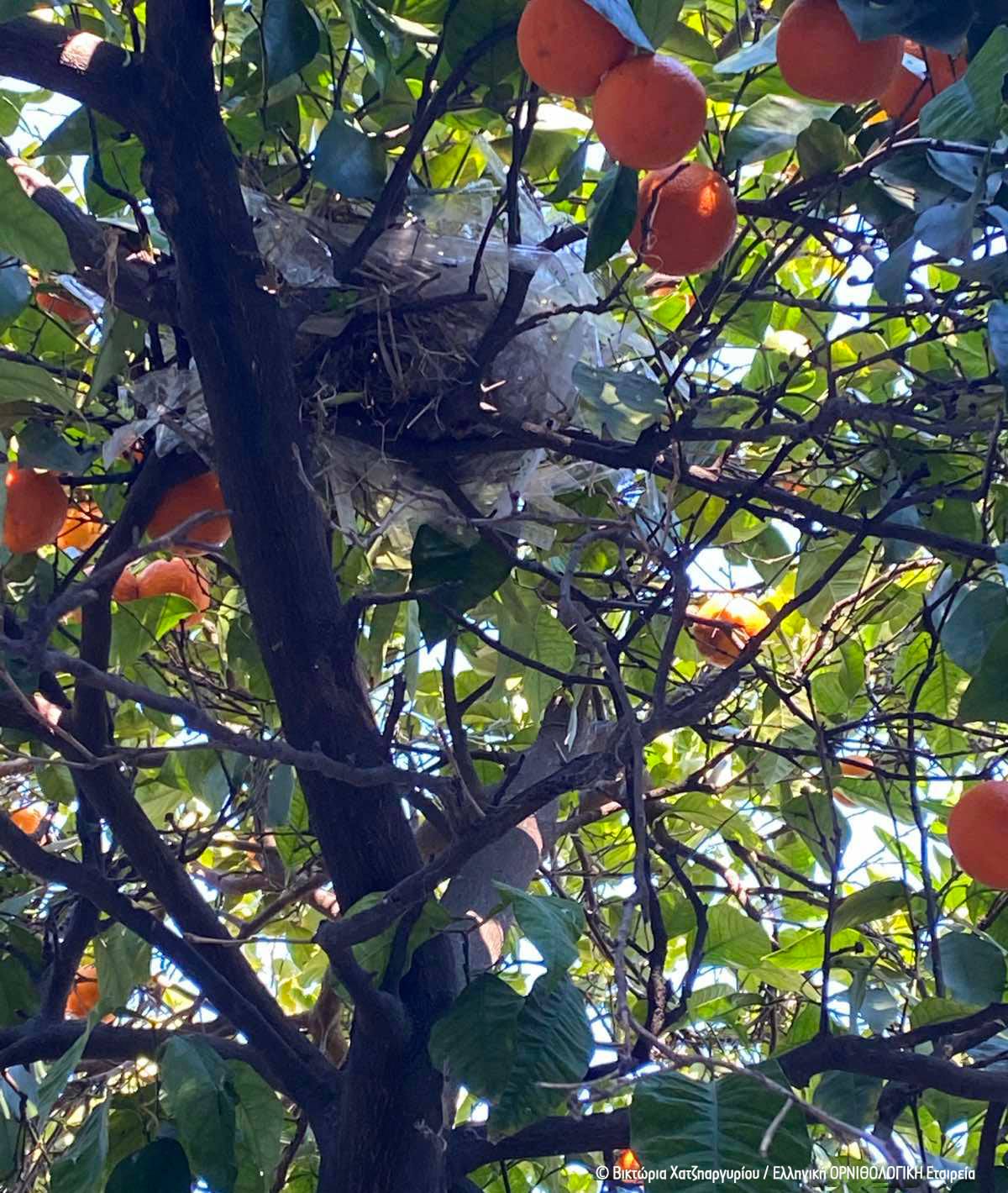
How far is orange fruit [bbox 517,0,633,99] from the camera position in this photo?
3.09ft

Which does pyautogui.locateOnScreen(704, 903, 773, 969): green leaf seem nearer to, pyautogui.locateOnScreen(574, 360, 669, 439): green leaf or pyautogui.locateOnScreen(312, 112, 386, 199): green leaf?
pyautogui.locateOnScreen(574, 360, 669, 439): green leaf

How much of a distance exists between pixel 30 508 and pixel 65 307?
29 cm

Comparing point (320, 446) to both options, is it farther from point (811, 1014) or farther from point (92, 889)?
point (811, 1014)

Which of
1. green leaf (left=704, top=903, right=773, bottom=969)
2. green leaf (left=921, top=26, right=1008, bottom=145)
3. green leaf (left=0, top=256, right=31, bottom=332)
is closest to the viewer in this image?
green leaf (left=921, top=26, right=1008, bottom=145)

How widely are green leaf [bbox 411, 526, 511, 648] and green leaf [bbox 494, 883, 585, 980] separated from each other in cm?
34

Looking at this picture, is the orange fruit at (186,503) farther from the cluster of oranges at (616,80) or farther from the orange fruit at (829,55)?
the orange fruit at (829,55)

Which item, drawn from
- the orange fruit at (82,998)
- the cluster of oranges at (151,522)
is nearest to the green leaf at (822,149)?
the cluster of oranges at (151,522)

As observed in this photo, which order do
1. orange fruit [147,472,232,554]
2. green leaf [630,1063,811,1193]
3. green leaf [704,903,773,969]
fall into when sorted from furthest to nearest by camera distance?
green leaf [704,903,773,969], orange fruit [147,472,232,554], green leaf [630,1063,811,1193]

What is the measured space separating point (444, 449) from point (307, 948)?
999 mm

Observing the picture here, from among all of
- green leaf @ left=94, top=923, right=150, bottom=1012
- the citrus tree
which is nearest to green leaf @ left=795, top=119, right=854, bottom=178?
the citrus tree

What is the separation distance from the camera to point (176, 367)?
52.4 inches

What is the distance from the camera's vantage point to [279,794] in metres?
1.42

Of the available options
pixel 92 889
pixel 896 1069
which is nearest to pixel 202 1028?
pixel 92 889

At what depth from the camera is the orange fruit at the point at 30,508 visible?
1.29 meters
